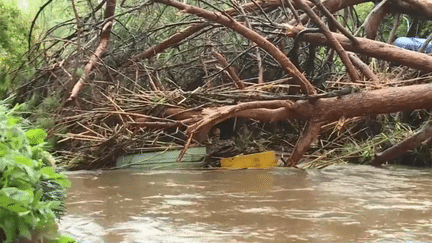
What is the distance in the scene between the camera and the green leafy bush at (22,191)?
1711mm

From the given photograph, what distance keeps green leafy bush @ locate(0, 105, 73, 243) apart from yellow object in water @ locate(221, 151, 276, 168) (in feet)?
12.8

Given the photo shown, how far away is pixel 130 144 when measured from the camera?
5996mm

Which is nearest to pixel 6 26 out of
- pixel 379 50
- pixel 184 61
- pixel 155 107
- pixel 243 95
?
pixel 184 61

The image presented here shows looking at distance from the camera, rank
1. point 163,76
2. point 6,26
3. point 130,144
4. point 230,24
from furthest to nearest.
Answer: point 6,26 < point 163,76 < point 130,144 < point 230,24

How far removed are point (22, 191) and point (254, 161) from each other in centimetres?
423

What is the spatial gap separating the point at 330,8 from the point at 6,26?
6.07 metres

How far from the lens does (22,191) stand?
1719mm

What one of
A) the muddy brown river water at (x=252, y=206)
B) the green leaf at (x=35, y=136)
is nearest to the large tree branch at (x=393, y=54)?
the muddy brown river water at (x=252, y=206)

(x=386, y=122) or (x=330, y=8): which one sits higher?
(x=330, y=8)

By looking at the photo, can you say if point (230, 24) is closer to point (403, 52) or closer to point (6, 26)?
point (403, 52)

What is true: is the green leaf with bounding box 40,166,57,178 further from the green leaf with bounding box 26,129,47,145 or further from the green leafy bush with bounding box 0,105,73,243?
the green leaf with bounding box 26,129,47,145

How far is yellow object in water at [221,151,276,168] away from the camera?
5.84 metres

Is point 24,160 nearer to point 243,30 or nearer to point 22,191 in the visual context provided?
point 22,191

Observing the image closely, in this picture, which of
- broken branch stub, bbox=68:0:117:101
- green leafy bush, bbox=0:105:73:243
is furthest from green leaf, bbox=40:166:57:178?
broken branch stub, bbox=68:0:117:101
